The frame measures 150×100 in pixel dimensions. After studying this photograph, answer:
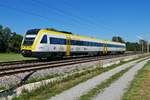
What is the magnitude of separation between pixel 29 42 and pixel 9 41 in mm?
75017

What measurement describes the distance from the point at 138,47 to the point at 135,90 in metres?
147

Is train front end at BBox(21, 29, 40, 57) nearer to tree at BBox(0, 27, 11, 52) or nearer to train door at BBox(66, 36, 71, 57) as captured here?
train door at BBox(66, 36, 71, 57)

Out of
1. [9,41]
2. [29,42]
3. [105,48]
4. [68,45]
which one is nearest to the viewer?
[29,42]

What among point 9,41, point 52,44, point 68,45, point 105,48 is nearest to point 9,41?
point 9,41

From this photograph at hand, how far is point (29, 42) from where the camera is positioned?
32844mm

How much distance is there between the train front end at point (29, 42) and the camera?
3225 cm

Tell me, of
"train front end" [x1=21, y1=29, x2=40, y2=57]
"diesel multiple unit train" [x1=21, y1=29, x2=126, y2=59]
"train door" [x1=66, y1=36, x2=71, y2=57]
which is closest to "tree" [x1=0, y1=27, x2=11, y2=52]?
"diesel multiple unit train" [x1=21, y1=29, x2=126, y2=59]

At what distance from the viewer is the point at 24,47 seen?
3303 centimetres

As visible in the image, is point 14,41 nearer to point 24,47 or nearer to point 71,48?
point 71,48

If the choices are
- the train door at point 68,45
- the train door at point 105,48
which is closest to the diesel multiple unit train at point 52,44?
the train door at point 68,45

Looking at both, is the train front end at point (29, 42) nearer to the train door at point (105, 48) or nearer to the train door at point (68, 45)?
the train door at point (68, 45)

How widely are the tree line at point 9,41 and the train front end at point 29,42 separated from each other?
64.8 metres

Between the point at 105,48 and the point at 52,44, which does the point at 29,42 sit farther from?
the point at 105,48

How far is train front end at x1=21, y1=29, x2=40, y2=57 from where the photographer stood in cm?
3225
